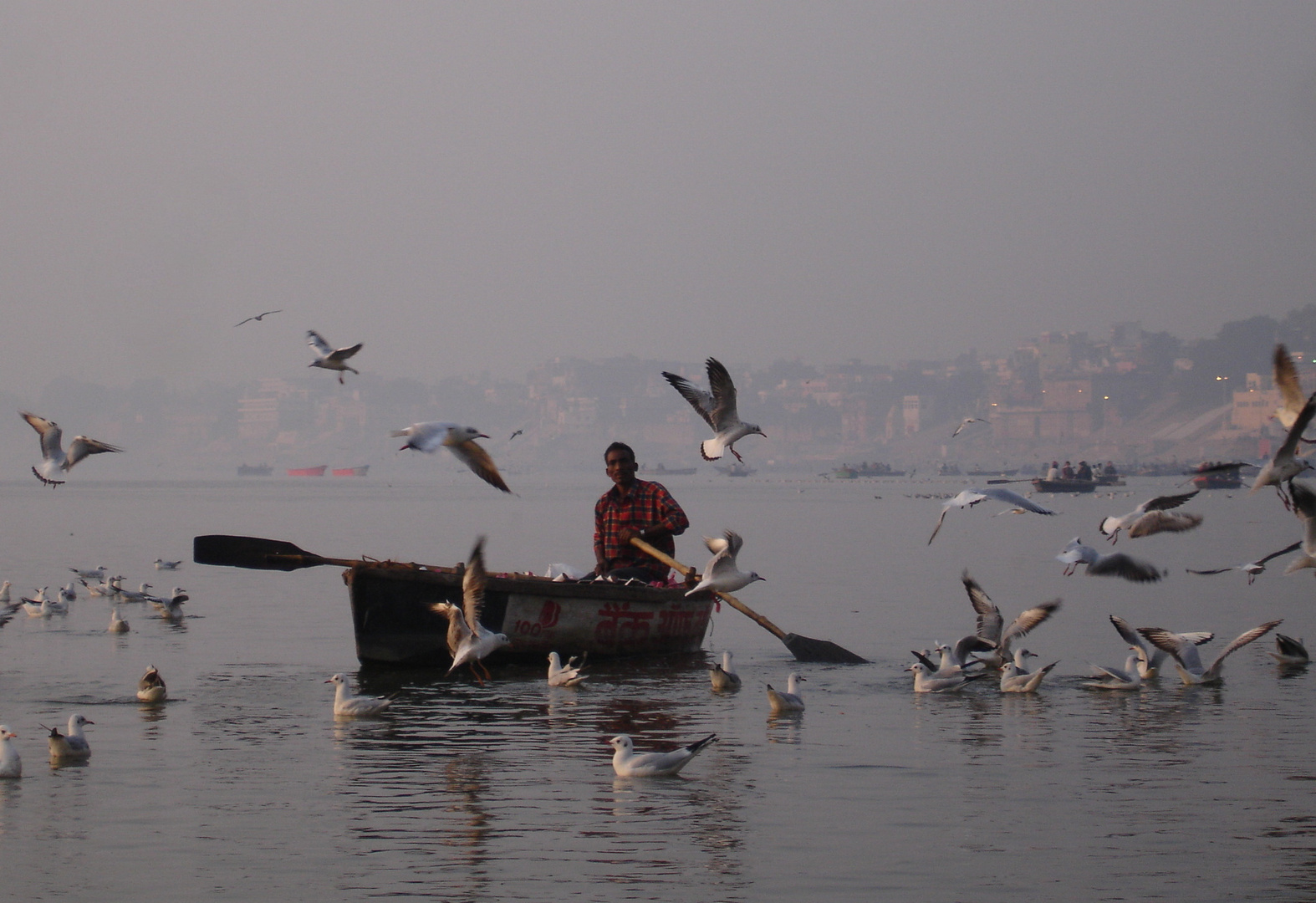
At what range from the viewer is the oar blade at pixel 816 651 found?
68.5ft

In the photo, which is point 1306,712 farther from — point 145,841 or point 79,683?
point 79,683

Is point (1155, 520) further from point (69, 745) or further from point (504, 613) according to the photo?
point (69, 745)

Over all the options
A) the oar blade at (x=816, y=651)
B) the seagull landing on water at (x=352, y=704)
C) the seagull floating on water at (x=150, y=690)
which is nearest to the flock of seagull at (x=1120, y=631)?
the oar blade at (x=816, y=651)

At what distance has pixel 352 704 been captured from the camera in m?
15.2

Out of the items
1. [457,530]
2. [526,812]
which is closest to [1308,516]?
[526,812]

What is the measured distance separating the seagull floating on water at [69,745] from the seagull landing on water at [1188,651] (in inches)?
436

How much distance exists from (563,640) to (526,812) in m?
7.80

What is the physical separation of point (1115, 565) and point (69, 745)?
10.7m

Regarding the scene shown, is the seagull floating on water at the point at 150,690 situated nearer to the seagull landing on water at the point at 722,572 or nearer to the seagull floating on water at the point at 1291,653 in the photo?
the seagull landing on water at the point at 722,572

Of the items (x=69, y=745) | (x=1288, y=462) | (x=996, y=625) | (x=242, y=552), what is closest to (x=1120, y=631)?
(x=996, y=625)

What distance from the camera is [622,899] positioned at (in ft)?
29.2

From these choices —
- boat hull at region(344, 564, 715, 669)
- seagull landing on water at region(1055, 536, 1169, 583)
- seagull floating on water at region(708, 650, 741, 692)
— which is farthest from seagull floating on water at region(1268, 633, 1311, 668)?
boat hull at region(344, 564, 715, 669)

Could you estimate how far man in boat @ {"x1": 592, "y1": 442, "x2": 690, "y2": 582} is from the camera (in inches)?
733

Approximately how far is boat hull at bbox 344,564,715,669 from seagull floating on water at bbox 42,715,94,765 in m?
5.17
